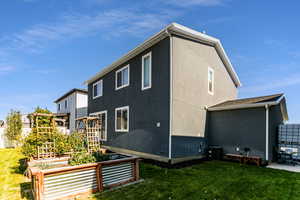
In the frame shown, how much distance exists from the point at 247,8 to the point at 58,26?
1066cm

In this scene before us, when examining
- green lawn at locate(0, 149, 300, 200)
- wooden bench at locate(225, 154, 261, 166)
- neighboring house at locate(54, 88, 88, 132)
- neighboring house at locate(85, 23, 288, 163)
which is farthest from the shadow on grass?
neighboring house at locate(54, 88, 88, 132)

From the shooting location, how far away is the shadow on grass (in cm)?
436

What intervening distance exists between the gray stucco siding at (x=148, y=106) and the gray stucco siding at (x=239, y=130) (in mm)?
3561

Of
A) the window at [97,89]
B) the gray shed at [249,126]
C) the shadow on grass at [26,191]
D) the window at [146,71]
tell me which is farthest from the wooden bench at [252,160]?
the window at [97,89]

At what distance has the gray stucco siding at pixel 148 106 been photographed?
7652 mm

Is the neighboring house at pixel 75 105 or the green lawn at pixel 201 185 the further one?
the neighboring house at pixel 75 105

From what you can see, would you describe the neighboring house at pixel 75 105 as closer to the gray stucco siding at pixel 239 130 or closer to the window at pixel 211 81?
the window at pixel 211 81

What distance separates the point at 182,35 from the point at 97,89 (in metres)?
9.05

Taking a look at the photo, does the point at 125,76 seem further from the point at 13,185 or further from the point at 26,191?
the point at 26,191

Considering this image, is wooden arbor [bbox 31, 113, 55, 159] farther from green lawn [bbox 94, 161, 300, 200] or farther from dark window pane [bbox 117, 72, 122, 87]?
dark window pane [bbox 117, 72, 122, 87]

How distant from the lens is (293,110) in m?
11.8

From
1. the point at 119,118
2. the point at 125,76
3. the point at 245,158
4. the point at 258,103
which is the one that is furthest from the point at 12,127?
the point at 258,103

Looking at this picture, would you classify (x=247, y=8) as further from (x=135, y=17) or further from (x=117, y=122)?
(x=117, y=122)

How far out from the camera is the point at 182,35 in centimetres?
812
